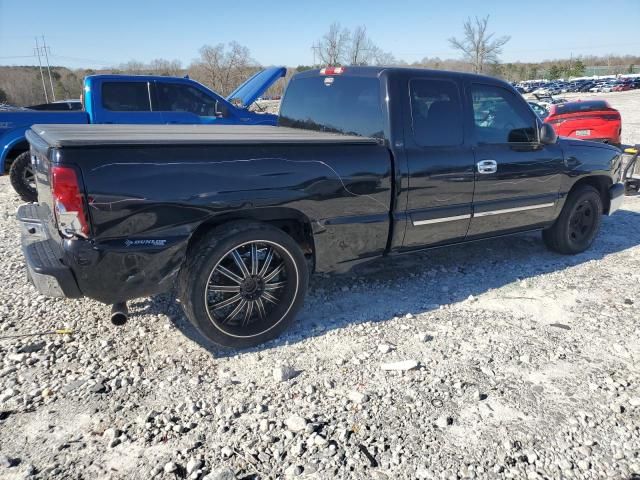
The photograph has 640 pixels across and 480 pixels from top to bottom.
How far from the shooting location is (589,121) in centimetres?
1129

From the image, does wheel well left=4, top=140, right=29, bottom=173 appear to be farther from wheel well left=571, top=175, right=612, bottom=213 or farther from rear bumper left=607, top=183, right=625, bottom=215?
rear bumper left=607, top=183, right=625, bottom=215

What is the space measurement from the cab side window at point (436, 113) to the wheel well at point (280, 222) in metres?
1.22

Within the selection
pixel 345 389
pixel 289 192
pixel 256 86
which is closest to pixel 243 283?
pixel 289 192

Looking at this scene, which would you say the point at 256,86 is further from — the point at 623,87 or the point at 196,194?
the point at 623,87

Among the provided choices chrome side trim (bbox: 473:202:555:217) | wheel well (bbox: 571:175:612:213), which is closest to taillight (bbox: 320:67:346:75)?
chrome side trim (bbox: 473:202:555:217)

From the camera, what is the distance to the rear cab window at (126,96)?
26.5ft

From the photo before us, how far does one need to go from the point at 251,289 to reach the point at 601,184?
4466 millimetres

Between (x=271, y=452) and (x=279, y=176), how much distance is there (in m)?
1.73

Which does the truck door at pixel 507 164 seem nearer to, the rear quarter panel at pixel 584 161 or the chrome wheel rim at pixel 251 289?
the rear quarter panel at pixel 584 161

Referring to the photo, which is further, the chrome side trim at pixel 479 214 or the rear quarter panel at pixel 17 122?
the rear quarter panel at pixel 17 122

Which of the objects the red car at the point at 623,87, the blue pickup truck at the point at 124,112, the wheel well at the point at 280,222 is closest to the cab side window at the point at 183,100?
the blue pickup truck at the point at 124,112

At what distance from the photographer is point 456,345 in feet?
11.6

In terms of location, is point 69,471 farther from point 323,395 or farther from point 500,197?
point 500,197

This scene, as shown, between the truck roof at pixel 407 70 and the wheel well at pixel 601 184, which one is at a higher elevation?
the truck roof at pixel 407 70
